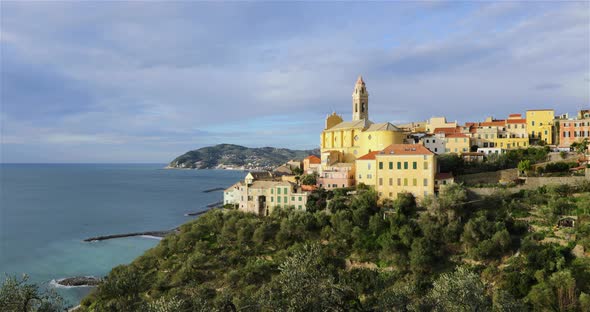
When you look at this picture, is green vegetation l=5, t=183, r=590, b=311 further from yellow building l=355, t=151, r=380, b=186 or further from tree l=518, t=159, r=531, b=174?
tree l=518, t=159, r=531, b=174

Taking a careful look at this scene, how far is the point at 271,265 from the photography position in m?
30.8

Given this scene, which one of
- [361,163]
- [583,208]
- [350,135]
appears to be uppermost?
[350,135]

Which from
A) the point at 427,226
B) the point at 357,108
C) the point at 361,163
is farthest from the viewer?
the point at 357,108

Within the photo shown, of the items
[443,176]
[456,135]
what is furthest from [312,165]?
[456,135]

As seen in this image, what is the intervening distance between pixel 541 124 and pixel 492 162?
44.8 ft

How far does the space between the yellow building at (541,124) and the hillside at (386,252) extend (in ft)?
57.2

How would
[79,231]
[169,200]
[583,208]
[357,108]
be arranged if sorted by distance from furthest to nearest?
[169,200], [79,231], [357,108], [583,208]

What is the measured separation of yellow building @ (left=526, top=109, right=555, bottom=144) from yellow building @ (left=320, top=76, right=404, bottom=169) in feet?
57.3

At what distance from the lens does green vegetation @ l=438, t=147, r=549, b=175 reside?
122ft

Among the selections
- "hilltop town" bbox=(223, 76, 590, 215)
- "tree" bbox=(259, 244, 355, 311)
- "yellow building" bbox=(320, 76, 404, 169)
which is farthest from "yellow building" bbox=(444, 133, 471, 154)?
"tree" bbox=(259, 244, 355, 311)

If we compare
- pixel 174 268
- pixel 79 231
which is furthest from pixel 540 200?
pixel 79 231

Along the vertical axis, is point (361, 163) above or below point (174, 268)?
above

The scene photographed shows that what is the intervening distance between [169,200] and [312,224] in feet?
211

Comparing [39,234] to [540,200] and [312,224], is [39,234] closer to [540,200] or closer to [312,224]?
[312,224]
